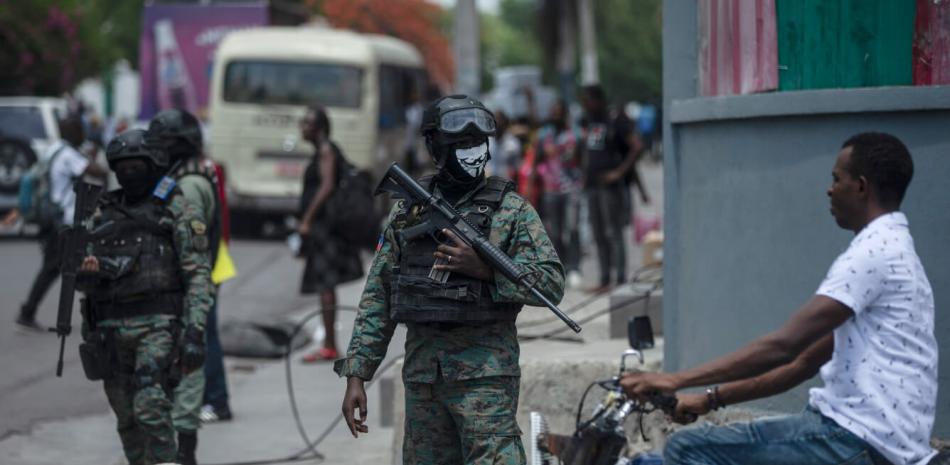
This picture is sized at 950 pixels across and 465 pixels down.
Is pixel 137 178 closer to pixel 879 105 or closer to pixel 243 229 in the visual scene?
pixel 879 105

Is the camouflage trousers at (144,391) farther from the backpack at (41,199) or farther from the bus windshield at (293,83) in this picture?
the bus windshield at (293,83)

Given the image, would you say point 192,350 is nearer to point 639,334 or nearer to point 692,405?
point 639,334

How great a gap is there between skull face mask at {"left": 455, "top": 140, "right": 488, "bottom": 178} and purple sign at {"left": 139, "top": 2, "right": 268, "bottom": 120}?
21164mm

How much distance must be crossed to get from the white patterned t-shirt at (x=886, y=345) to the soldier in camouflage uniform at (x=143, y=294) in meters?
3.05

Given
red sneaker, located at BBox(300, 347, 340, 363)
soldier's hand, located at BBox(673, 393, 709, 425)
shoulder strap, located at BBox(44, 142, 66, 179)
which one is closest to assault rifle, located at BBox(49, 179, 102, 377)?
soldier's hand, located at BBox(673, 393, 709, 425)

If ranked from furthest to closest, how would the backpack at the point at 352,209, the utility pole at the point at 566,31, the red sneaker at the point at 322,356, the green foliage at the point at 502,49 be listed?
1. the green foliage at the point at 502,49
2. the utility pole at the point at 566,31
3. the red sneaker at the point at 322,356
4. the backpack at the point at 352,209

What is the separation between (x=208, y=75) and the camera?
25.7 meters

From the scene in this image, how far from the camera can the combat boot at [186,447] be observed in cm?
696

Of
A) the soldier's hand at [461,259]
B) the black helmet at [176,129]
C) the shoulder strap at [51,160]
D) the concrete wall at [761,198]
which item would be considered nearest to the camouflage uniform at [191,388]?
the black helmet at [176,129]

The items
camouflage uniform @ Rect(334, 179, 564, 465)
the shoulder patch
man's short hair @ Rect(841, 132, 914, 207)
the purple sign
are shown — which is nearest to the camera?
man's short hair @ Rect(841, 132, 914, 207)

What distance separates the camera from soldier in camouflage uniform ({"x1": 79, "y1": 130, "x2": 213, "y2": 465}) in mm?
6117

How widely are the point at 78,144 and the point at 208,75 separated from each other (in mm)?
13274

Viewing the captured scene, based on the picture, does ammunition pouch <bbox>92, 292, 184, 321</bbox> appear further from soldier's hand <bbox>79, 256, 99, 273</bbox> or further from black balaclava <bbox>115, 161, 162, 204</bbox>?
black balaclava <bbox>115, 161, 162, 204</bbox>

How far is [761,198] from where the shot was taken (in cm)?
588
